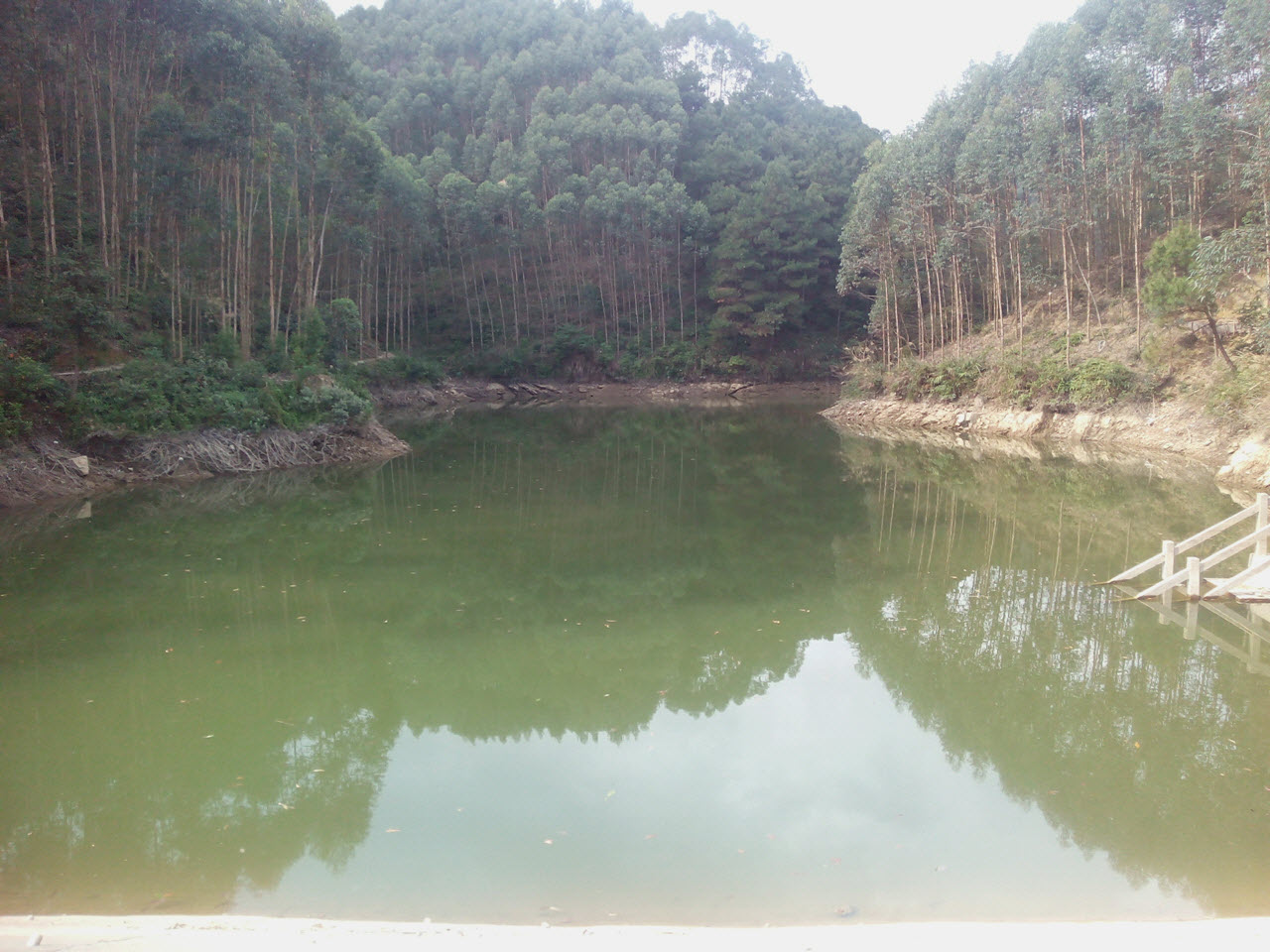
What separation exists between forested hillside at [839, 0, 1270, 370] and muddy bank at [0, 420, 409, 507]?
21026 mm

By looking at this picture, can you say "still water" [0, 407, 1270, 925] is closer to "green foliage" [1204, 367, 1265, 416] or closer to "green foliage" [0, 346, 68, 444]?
"green foliage" [0, 346, 68, 444]

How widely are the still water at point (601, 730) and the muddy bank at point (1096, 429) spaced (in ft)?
15.0

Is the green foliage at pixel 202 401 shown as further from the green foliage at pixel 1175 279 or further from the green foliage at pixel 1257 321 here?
the green foliage at pixel 1257 321

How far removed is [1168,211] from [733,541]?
23.7 metres

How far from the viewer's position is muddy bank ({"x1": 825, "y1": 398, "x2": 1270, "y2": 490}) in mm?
18556

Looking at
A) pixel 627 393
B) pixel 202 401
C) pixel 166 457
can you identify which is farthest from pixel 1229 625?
pixel 627 393

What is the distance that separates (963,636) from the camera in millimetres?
9438

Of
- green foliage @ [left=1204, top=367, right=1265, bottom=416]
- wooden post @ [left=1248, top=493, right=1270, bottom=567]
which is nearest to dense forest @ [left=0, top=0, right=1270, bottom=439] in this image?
green foliage @ [left=1204, top=367, right=1265, bottom=416]

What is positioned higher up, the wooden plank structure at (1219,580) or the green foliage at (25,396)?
the green foliage at (25,396)

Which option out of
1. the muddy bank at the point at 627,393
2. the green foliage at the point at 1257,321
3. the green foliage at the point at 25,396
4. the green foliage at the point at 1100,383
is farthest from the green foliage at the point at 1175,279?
the green foliage at the point at 25,396

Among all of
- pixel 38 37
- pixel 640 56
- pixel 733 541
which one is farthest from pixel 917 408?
pixel 640 56

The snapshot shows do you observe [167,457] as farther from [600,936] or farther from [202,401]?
[600,936]

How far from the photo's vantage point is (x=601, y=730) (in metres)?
7.16

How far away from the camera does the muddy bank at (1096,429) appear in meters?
18.6
